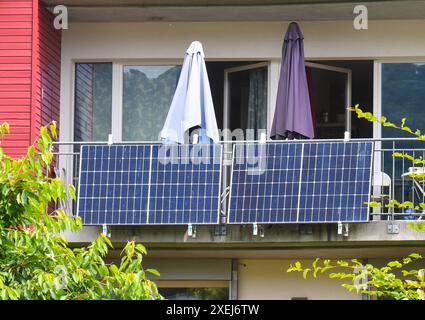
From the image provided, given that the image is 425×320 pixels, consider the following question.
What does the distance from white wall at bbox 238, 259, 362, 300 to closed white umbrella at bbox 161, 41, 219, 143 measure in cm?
221

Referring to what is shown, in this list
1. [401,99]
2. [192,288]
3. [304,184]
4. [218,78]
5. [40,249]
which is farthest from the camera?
[218,78]

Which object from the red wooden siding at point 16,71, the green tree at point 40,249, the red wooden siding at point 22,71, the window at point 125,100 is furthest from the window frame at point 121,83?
the green tree at point 40,249

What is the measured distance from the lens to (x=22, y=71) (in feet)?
53.3

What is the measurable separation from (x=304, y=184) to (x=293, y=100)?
50.7 inches

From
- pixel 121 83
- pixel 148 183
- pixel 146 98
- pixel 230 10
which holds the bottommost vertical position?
pixel 148 183

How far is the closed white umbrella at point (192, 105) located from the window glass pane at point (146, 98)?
144 centimetres

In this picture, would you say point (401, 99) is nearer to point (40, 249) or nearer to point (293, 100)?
point (293, 100)

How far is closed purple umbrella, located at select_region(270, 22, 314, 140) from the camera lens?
16125 mm

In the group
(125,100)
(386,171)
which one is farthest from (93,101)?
(386,171)

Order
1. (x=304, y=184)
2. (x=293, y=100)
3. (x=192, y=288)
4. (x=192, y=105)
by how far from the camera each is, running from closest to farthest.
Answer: (x=304, y=184) → (x=192, y=105) → (x=293, y=100) → (x=192, y=288)

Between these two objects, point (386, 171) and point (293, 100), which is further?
point (386, 171)

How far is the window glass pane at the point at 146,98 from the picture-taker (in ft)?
57.4

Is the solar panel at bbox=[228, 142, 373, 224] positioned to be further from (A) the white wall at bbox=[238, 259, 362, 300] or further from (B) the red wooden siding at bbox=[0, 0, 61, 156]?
(B) the red wooden siding at bbox=[0, 0, 61, 156]

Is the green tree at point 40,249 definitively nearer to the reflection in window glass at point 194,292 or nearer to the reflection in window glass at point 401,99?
the reflection in window glass at point 194,292
